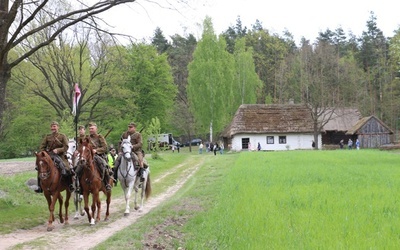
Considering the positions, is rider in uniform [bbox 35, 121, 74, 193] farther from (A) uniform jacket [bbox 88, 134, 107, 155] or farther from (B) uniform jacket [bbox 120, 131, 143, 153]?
(B) uniform jacket [bbox 120, 131, 143, 153]

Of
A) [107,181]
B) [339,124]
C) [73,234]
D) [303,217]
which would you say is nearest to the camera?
[303,217]

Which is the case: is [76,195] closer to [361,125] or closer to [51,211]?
[51,211]

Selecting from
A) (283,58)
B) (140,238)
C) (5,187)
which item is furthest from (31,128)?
(283,58)

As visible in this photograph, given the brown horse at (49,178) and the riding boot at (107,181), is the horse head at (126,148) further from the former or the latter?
the brown horse at (49,178)

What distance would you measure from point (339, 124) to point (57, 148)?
55.3 meters

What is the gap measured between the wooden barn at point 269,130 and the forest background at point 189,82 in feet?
9.48

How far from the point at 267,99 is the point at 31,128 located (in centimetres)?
4148

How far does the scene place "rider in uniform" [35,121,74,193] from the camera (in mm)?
11672

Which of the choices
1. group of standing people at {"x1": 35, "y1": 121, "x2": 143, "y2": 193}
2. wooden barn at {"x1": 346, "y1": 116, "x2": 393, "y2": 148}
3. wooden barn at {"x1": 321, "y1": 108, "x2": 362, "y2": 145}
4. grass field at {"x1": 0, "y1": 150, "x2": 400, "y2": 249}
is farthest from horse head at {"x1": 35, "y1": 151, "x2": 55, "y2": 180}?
wooden barn at {"x1": 321, "y1": 108, "x2": 362, "y2": 145}

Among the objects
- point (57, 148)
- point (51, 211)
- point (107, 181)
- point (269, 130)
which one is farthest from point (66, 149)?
point (269, 130)

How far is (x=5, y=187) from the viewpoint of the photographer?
1498cm

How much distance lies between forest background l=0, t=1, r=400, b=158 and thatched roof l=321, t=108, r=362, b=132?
7.29ft

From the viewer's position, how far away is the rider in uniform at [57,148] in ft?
38.3

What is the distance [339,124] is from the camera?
62.0m
